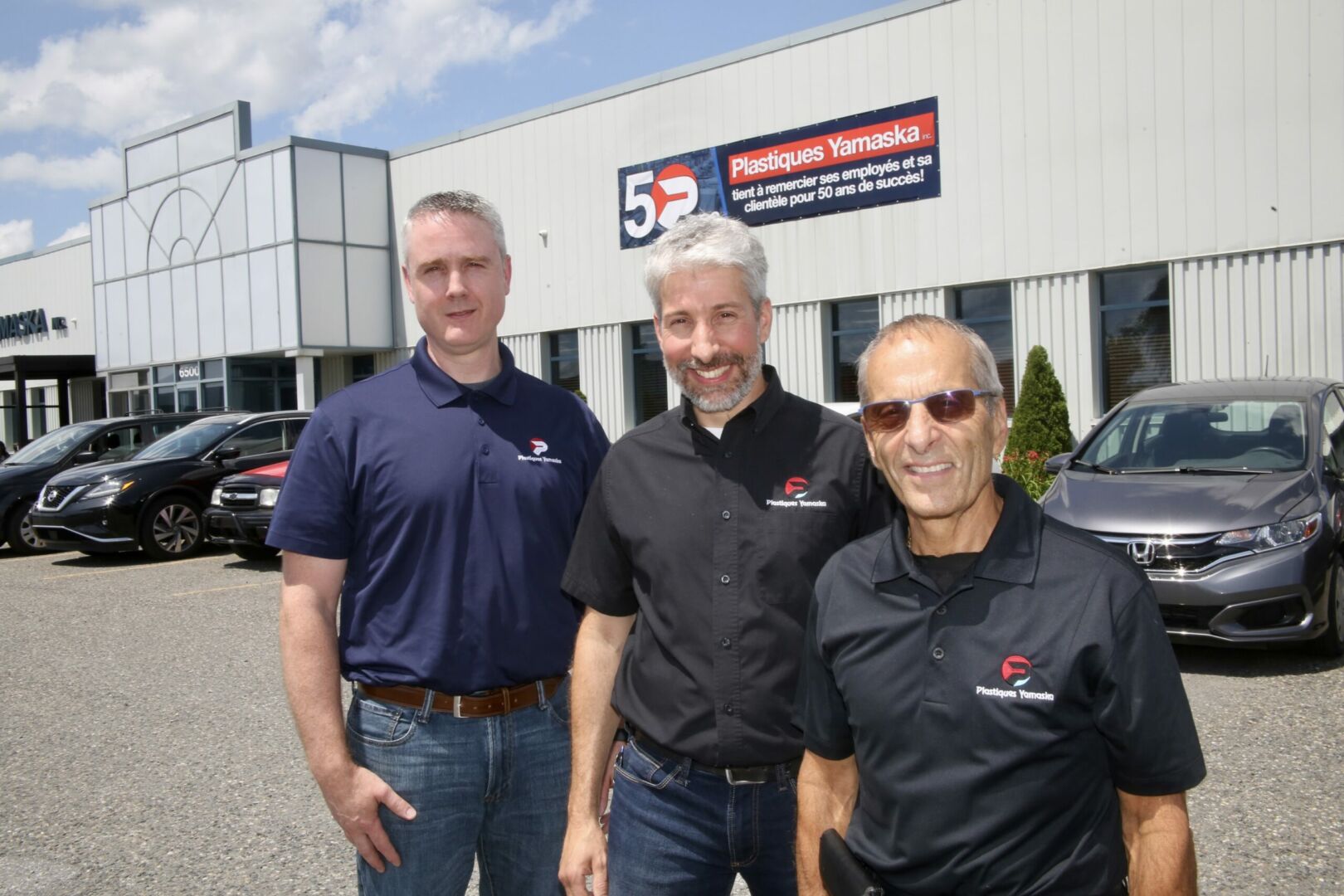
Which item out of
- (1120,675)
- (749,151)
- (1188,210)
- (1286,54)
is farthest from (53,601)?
(1286,54)

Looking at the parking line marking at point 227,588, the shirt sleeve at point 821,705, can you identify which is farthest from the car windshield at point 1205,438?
the parking line marking at point 227,588

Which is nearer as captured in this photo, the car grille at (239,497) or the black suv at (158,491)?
the car grille at (239,497)

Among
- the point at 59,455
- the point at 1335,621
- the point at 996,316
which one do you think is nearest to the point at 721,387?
the point at 1335,621

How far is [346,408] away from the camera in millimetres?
2551

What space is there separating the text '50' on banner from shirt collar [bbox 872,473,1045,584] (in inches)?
565

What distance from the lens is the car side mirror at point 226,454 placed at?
1345 centimetres

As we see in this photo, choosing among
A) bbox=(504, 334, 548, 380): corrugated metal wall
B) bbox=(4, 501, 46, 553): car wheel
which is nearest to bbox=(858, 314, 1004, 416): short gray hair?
bbox=(4, 501, 46, 553): car wheel

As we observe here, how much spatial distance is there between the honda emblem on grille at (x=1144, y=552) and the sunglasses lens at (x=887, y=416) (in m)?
5.01

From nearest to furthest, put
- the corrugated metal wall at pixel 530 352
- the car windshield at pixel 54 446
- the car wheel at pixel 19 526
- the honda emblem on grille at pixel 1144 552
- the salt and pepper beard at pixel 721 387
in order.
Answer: the salt and pepper beard at pixel 721 387 < the honda emblem on grille at pixel 1144 552 < the car wheel at pixel 19 526 < the car windshield at pixel 54 446 < the corrugated metal wall at pixel 530 352

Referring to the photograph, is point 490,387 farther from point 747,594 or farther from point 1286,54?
point 1286,54

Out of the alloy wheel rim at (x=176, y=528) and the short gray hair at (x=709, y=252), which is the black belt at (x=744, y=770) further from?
the alloy wheel rim at (x=176, y=528)

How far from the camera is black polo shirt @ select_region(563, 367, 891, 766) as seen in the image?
2244 mm

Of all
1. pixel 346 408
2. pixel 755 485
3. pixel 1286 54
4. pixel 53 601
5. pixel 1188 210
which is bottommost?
pixel 53 601

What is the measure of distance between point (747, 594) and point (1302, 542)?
17.6 feet
